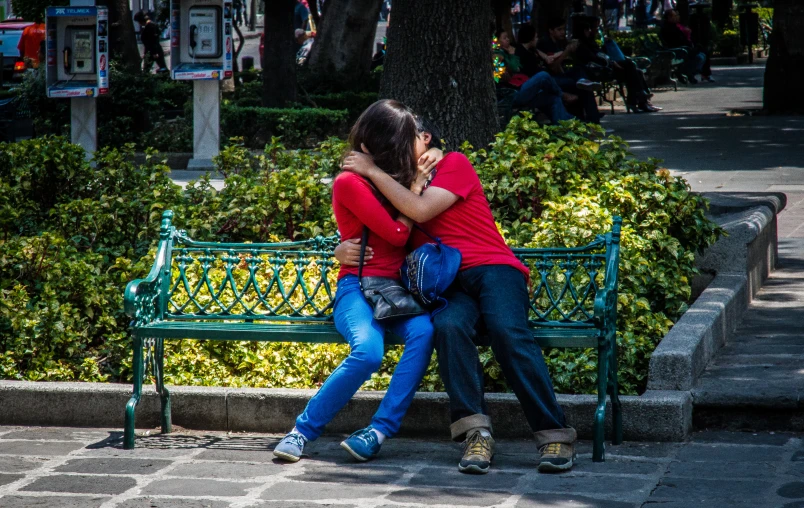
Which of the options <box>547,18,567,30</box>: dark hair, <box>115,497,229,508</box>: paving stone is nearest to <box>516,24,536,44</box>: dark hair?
<box>547,18,567,30</box>: dark hair

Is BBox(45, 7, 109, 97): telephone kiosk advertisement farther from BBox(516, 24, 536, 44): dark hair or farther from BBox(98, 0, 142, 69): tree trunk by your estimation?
BBox(516, 24, 536, 44): dark hair

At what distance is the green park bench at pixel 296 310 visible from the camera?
477 cm

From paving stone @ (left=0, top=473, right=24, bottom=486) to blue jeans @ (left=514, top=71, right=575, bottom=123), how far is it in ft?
29.5

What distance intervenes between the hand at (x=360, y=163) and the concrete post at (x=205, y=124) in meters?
9.44

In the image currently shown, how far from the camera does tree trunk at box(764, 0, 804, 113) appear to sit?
59.3ft

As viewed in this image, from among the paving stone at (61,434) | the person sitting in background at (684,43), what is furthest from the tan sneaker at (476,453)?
the person sitting in background at (684,43)

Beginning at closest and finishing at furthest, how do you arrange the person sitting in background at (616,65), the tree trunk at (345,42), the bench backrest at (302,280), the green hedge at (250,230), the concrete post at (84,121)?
the bench backrest at (302,280), the green hedge at (250,230), the concrete post at (84,121), the person sitting in background at (616,65), the tree trunk at (345,42)

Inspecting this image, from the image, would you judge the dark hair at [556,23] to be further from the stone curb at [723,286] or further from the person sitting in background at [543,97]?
the stone curb at [723,286]

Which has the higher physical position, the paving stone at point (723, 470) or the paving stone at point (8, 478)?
the paving stone at point (723, 470)

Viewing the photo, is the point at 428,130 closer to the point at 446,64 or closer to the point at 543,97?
the point at 446,64

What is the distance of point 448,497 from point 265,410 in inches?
49.3

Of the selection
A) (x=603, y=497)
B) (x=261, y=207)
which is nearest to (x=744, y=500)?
(x=603, y=497)

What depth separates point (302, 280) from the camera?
17.7 ft

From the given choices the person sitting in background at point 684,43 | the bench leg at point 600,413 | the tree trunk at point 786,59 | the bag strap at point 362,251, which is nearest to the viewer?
the bench leg at point 600,413
